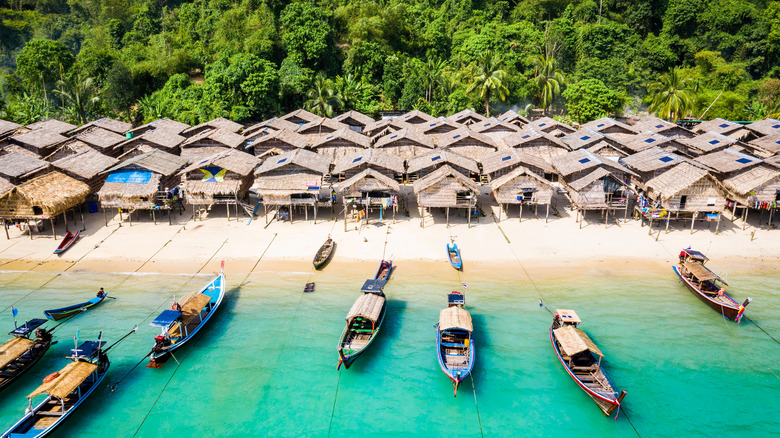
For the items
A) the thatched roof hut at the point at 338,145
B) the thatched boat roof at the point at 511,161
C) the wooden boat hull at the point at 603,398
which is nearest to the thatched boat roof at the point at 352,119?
the thatched roof hut at the point at 338,145

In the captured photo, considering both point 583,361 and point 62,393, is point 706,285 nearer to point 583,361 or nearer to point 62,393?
point 583,361

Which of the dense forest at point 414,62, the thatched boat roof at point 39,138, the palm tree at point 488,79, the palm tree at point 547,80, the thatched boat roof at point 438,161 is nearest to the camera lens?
the thatched boat roof at point 438,161

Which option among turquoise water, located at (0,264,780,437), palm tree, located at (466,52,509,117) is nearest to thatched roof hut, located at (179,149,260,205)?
turquoise water, located at (0,264,780,437)

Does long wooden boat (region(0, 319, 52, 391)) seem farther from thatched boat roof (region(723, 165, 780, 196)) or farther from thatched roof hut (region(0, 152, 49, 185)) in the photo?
thatched boat roof (region(723, 165, 780, 196))

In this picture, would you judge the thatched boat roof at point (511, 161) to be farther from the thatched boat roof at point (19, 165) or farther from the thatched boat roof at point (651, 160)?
the thatched boat roof at point (19, 165)

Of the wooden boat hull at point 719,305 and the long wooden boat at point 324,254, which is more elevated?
the long wooden boat at point 324,254

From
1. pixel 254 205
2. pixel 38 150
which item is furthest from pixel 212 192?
pixel 38 150
